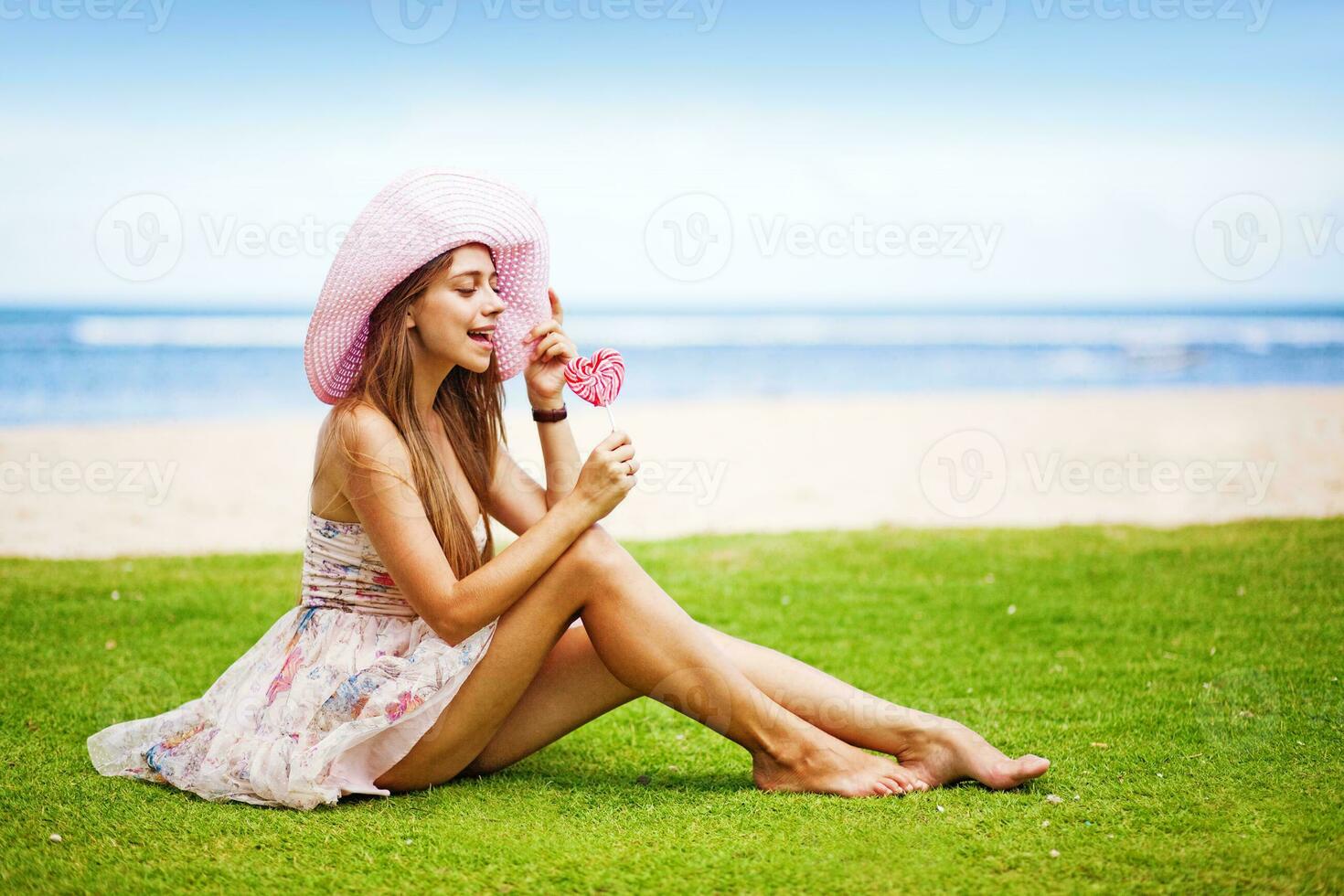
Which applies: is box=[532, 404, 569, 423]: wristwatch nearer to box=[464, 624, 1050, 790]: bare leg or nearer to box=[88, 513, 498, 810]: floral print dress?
box=[88, 513, 498, 810]: floral print dress

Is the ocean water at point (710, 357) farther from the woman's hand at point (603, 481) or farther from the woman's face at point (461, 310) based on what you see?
the woman's hand at point (603, 481)

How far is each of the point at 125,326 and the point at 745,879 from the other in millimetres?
35892

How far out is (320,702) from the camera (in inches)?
131

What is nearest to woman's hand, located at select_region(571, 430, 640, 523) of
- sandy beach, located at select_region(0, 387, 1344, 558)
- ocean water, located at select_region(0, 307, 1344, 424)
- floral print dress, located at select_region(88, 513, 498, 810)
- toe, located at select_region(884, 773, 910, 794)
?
floral print dress, located at select_region(88, 513, 498, 810)

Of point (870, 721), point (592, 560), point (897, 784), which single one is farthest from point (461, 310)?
point (897, 784)

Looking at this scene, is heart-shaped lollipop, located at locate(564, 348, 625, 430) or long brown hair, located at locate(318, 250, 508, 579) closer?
long brown hair, located at locate(318, 250, 508, 579)

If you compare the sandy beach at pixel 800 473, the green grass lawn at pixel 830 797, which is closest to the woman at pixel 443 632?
the green grass lawn at pixel 830 797

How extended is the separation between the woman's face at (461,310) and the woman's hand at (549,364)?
242mm

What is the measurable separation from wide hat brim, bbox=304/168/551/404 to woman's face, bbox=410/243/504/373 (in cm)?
6

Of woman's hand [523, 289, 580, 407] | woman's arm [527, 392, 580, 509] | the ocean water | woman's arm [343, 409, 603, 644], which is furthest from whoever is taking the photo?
the ocean water

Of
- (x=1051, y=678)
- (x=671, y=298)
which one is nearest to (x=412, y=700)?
(x=1051, y=678)

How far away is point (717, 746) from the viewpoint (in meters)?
4.08

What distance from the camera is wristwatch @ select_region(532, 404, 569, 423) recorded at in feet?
12.5

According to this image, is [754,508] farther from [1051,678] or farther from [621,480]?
[621,480]
